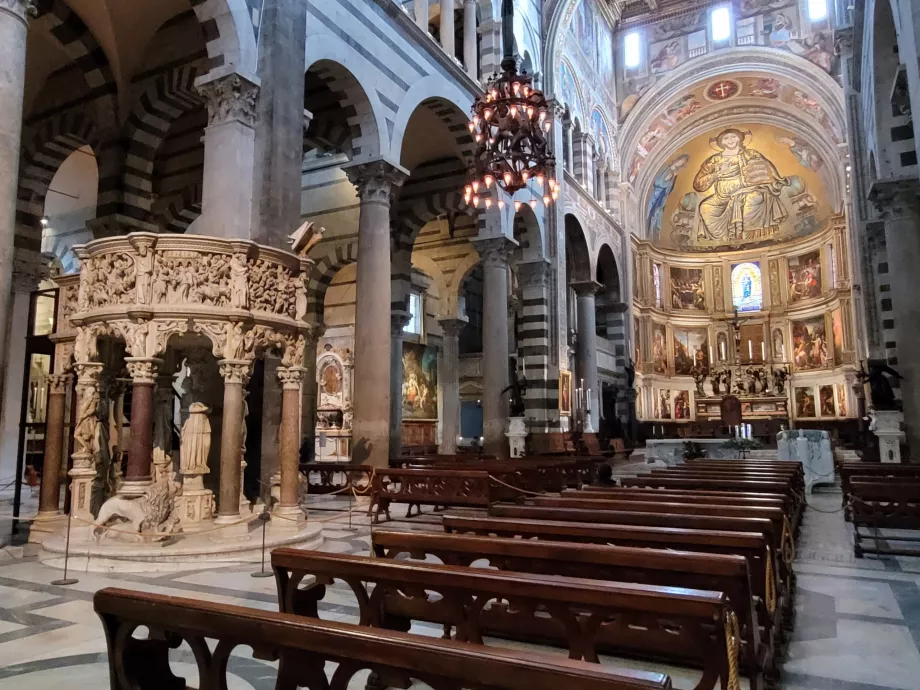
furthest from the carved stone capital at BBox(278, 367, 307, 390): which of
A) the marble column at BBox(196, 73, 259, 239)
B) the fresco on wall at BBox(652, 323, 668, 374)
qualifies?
the fresco on wall at BBox(652, 323, 668, 374)

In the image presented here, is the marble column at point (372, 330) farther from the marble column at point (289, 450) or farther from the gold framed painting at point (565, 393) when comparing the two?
the gold framed painting at point (565, 393)

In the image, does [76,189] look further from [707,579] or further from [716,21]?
[716,21]

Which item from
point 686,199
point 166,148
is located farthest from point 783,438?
point 686,199

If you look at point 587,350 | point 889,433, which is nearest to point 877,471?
point 889,433

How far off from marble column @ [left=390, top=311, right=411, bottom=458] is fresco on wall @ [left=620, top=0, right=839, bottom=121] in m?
17.5

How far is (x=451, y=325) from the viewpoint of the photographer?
2300 cm

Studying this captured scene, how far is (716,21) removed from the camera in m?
28.4

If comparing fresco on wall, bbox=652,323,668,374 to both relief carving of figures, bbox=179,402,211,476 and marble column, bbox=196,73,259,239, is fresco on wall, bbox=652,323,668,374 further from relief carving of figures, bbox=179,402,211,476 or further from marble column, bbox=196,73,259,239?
relief carving of figures, bbox=179,402,211,476

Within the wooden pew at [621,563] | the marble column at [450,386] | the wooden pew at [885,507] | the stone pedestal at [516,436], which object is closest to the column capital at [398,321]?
the stone pedestal at [516,436]

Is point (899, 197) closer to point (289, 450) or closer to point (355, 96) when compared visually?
point (355, 96)

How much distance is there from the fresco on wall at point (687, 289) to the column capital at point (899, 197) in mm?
22622

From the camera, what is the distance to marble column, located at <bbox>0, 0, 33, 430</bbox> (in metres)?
5.67

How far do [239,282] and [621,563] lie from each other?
4787 mm

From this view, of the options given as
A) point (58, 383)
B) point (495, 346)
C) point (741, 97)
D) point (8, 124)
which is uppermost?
point (741, 97)
